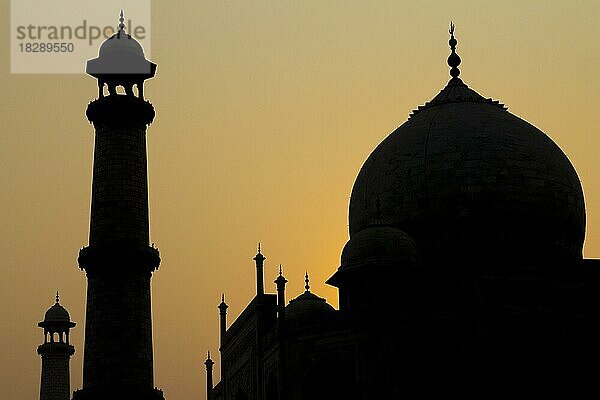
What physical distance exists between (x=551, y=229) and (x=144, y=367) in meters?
12.1

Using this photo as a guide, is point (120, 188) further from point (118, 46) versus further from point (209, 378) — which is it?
point (209, 378)

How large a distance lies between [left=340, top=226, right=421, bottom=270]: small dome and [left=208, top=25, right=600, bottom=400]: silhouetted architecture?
0.11ft

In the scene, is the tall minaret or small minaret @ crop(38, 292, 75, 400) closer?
the tall minaret

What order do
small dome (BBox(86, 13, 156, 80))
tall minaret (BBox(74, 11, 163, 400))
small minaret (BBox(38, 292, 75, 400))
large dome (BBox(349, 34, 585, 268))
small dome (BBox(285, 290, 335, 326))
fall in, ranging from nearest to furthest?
1. tall minaret (BBox(74, 11, 163, 400))
2. small dome (BBox(86, 13, 156, 80))
3. large dome (BBox(349, 34, 585, 268))
4. small dome (BBox(285, 290, 335, 326))
5. small minaret (BBox(38, 292, 75, 400))

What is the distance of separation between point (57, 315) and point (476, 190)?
1829 cm

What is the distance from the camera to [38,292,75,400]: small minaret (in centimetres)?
3841

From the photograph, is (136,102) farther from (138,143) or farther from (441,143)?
(441,143)

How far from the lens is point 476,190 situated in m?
28.8

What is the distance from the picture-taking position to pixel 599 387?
80.5 ft

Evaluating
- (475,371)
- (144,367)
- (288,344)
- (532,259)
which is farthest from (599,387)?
(144,367)

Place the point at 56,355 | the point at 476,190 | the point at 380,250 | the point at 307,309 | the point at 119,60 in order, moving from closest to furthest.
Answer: the point at 119,60, the point at 380,250, the point at 476,190, the point at 307,309, the point at 56,355

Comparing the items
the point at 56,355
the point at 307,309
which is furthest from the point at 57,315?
the point at 307,309

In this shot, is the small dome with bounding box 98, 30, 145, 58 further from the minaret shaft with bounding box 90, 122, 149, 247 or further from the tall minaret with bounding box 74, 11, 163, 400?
the minaret shaft with bounding box 90, 122, 149, 247

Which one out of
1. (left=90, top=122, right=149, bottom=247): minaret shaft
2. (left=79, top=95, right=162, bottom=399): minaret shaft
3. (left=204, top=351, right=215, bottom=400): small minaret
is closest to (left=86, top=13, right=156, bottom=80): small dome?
(left=79, top=95, right=162, bottom=399): minaret shaft
